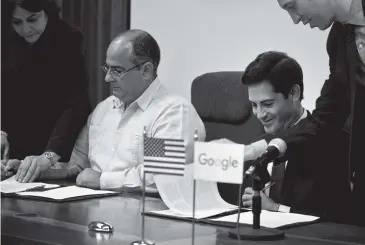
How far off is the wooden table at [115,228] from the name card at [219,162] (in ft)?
0.56

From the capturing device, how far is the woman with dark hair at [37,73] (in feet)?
12.3

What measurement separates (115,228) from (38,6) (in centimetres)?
216

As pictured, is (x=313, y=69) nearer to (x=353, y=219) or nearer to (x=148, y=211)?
(x=353, y=219)

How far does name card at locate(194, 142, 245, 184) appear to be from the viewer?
172cm

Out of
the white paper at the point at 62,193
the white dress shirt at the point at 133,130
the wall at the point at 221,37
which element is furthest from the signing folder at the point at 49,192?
the wall at the point at 221,37

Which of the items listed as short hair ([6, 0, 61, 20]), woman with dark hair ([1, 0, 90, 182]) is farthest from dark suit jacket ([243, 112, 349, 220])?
short hair ([6, 0, 61, 20])

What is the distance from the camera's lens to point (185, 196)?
222 centimetres

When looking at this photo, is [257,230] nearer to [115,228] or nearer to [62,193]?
[115,228]

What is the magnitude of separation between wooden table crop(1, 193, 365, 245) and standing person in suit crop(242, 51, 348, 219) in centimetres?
58

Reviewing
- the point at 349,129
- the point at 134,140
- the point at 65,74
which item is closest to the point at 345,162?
the point at 349,129

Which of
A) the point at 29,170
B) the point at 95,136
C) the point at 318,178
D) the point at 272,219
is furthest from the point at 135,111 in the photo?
the point at 272,219

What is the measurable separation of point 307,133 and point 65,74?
1.61 m

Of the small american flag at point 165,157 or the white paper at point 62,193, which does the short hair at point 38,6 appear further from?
the small american flag at point 165,157

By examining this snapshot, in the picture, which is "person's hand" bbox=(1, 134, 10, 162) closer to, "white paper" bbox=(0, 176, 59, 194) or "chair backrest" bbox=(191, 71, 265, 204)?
"white paper" bbox=(0, 176, 59, 194)
